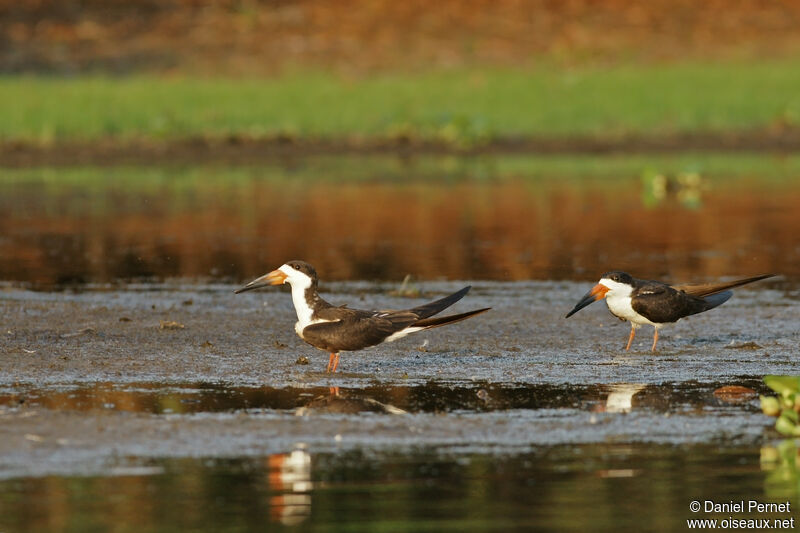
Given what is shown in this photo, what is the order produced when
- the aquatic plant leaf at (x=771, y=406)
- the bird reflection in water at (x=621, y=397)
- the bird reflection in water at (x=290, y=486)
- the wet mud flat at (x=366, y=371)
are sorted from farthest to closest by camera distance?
1. the bird reflection in water at (x=621, y=397)
2. the wet mud flat at (x=366, y=371)
3. the aquatic plant leaf at (x=771, y=406)
4. the bird reflection in water at (x=290, y=486)

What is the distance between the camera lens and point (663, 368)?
34.6ft

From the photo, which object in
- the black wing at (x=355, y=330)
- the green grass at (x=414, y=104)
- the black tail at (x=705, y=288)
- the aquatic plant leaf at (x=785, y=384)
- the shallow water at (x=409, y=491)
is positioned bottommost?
the shallow water at (x=409, y=491)

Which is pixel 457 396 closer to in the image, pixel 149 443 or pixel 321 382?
pixel 321 382

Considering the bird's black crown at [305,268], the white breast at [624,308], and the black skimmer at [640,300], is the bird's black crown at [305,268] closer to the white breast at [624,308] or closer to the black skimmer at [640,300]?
the black skimmer at [640,300]

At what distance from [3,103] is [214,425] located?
24.3m

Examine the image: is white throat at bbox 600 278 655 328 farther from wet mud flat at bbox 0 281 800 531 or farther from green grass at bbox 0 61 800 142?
green grass at bbox 0 61 800 142

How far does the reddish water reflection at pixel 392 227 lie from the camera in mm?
16266

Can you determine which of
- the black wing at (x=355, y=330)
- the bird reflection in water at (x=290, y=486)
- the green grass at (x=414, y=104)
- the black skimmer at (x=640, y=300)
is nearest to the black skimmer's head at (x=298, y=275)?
the black wing at (x=355, y=330)

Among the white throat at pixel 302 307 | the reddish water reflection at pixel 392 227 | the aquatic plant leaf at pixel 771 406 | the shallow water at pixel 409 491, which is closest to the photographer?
the shallow water at pixel 409 491

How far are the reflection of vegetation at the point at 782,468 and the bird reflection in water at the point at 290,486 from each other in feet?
7.34

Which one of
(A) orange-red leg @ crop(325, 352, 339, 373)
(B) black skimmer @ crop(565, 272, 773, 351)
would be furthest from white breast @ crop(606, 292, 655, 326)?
(A) orange-red leg @ crop(325, 352, 339, 373)

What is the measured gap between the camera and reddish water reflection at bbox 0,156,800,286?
1627 centimetres

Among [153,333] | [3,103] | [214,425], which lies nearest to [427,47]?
[3,103]

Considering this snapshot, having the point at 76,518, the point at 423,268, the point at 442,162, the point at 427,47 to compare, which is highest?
the point at 427,47
